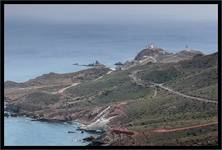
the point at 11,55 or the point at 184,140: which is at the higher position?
the point at 11,55

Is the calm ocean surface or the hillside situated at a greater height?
the calm ocean surface

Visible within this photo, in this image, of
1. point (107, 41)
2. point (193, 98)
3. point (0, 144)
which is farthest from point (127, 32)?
point (0, 144)

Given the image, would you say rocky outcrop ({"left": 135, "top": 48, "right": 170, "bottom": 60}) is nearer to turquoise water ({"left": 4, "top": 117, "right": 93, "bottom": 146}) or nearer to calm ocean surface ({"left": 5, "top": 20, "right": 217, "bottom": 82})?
calm ocean surface ({"left": 5, "top": 20, "right": 217, "bottom": 82})

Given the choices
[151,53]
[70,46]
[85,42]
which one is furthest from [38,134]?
[151,53]

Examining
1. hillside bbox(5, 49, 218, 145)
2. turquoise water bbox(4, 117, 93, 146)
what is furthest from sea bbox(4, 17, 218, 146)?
hillside bbox(5, 49, 218, 145)

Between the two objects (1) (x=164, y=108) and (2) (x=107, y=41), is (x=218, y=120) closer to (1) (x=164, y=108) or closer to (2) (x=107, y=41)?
(1) (x=164, y=108)

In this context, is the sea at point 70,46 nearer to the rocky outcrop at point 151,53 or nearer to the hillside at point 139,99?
the rocky outcrop at point 151,53
